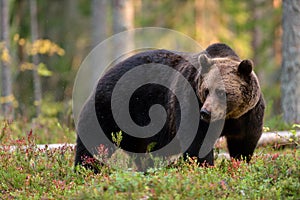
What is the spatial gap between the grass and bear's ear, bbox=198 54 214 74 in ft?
3.32

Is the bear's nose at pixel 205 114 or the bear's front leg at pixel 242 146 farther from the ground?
the bear's nose at pixel 205 114

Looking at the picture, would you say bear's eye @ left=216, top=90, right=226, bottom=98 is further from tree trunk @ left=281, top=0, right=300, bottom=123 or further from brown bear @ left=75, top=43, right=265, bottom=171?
tree trunk @ left=281, top=0, right=300, bottom=123

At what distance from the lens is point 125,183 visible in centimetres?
437

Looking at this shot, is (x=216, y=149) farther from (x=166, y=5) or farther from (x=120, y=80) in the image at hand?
(x=166, y=5)

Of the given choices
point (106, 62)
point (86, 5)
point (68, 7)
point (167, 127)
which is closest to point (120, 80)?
point (167, 127)

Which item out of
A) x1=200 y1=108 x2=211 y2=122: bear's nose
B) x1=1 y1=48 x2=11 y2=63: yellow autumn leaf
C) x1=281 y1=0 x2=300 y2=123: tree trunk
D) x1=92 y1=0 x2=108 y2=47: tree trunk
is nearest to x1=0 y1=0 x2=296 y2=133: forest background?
x1=92 y1=0 x2=108 y2=47: tree trunk

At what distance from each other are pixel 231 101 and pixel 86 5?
16.3 m

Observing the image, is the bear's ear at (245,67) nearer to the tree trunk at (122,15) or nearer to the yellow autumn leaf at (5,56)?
the yellow autumn leaf at (5,56)

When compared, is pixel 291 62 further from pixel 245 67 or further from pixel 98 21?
pixel 98 21

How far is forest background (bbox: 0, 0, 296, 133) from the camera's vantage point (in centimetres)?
1509

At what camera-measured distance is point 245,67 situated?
5.62m

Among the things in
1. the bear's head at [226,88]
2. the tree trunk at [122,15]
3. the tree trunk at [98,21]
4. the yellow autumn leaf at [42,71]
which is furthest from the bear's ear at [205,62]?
the tree trunk at [98,21]

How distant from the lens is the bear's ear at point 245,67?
5586 mm

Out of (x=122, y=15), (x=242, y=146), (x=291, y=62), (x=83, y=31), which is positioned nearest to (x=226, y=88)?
(x=242, y=146)
